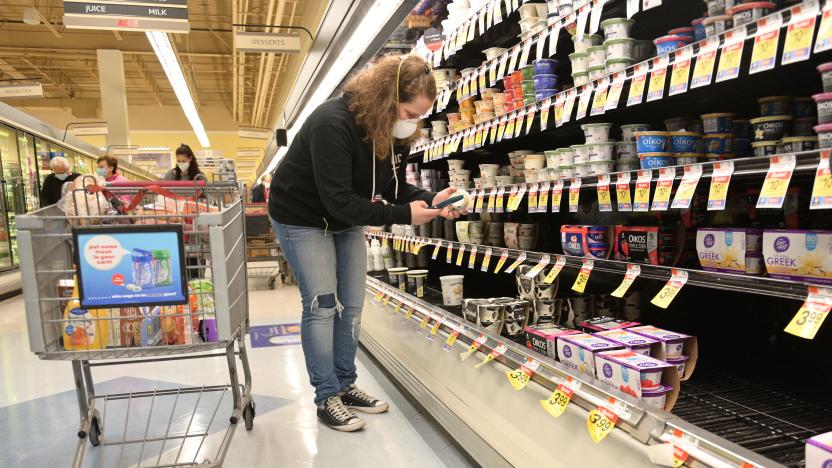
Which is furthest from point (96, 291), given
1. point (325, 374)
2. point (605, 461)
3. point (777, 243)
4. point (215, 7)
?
point (215, 7)

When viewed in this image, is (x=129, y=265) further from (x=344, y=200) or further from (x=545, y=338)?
(x=545, y=338)

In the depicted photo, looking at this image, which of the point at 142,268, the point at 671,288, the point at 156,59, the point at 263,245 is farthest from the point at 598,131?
the point at 156,59

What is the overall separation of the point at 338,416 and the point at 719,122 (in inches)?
71.0

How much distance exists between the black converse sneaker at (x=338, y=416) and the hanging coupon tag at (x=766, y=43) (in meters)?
1.92

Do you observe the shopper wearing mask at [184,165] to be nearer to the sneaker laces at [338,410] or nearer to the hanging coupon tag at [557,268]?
the sneaker laces at [338,410]

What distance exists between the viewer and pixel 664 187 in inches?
58.9

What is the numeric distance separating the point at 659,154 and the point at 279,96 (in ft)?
62.1

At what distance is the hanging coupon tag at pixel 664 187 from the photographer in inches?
58.2

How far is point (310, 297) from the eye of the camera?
235 cm

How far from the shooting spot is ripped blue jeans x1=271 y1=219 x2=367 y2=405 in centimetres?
234

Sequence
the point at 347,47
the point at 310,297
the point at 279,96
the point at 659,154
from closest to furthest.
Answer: the point at 659,154 < the point at 310,297 < the point at 347,47 < the point at 279,96

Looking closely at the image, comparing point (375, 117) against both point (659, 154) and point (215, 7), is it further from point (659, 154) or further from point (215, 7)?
point (215, 7)

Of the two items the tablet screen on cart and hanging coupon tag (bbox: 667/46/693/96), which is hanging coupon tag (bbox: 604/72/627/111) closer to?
hanging coupon tag (bbox: 667/46/693/96)

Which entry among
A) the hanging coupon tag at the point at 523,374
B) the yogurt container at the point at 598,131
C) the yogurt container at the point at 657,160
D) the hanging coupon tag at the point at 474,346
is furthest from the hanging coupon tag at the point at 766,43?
the hanging coupon tag at the point at 474,346
